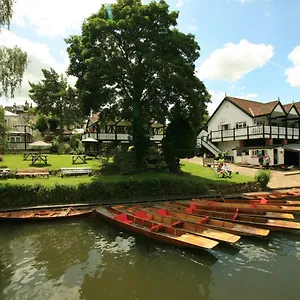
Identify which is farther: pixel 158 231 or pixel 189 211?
pixel 189 211

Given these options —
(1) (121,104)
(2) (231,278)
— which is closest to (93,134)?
(1) (121,104)

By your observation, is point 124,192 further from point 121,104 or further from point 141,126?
point 121,104

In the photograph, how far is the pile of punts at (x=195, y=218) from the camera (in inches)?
370

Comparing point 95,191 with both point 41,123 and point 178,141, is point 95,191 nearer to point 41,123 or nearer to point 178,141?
point 178,141

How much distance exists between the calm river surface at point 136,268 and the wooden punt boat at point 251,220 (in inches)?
21.5

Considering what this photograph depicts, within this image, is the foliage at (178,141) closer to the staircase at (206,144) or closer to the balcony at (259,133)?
the balcony at (259,133)

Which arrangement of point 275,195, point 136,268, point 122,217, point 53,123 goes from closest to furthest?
1. point 136,268
2. point 122,217
3. point 275,195
4. point 53,123

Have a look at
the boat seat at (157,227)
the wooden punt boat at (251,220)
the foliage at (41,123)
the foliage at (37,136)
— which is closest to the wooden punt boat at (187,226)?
the boat seat at (157,227)

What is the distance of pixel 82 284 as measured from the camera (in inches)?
281

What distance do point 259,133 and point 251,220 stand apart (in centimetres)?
2048

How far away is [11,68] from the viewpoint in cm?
2038

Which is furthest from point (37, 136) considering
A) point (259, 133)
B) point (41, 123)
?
point (259, 133)

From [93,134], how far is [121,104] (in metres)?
11.0

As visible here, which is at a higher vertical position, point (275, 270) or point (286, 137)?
point (286, 137)
